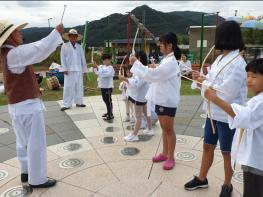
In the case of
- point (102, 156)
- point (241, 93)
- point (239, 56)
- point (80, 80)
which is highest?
point (239, 56)

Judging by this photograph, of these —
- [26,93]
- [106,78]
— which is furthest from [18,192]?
[106,78]

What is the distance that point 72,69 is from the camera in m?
6.85

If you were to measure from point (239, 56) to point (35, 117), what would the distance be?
2028 millimetres

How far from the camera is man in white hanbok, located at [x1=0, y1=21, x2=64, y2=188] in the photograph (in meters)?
2.75

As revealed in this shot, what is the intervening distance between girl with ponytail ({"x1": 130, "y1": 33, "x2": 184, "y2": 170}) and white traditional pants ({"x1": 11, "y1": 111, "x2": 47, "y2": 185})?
1.18 metres

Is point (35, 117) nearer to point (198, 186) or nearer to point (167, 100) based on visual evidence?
point (167, 100)

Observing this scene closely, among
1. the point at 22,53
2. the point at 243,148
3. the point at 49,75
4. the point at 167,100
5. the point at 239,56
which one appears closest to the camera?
the point at 243,148

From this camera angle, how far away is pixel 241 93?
262 cm

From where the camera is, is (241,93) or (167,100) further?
(167,100)

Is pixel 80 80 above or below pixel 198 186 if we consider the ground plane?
above

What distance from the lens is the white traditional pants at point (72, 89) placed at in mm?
6801

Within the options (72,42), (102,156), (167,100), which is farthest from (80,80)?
(167,100)

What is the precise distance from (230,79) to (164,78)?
37.2 inches

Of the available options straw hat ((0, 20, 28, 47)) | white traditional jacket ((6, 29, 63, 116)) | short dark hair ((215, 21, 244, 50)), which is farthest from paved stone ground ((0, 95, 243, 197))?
straw hat ((0, 20, 28, 47))
